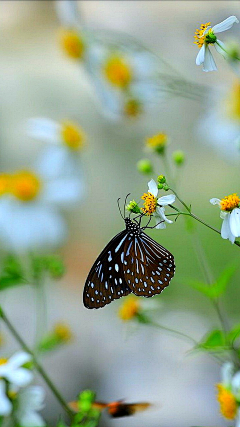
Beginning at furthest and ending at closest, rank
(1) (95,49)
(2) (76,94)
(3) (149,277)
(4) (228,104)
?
1. (2) (76,94)
2. (1) (95,49)
3. (4) (228,104)
4. (3) (149,277)

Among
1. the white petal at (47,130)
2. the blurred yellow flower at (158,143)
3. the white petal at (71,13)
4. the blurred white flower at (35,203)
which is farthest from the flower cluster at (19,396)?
the white petal at (71,13)

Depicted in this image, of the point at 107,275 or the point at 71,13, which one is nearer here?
the point at 107,275

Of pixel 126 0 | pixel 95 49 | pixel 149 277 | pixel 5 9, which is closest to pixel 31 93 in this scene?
pixel 5 9

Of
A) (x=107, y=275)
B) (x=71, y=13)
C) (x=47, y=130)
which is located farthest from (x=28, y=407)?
(x=71, y=13)

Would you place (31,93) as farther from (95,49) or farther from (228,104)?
(228,104)

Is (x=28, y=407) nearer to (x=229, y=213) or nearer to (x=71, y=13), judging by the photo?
(x=229, y=213)

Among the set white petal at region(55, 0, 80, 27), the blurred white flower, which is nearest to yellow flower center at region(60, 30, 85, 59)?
white petal at region(55, 0, 80, 27)

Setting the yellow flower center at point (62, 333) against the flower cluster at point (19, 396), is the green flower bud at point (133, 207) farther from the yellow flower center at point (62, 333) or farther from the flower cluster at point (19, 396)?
the yellow flower center at point (62, 333)

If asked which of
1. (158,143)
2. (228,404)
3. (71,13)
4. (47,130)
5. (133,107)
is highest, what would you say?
(71,13)
